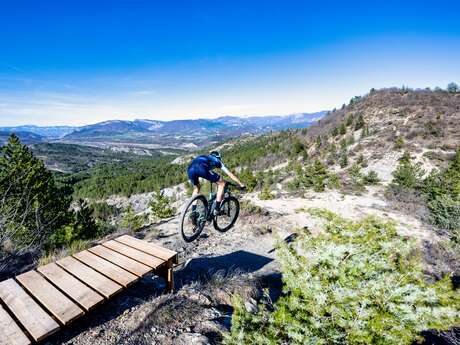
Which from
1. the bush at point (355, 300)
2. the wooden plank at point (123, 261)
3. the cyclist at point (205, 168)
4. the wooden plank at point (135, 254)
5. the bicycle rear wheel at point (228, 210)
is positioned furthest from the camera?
the bicycle rear wheel at point (228, 210)

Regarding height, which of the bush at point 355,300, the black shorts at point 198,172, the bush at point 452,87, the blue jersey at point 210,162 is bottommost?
the bush at point 355,300

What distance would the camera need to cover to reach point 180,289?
4.70 metres

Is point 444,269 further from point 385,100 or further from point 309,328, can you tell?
point 385,100

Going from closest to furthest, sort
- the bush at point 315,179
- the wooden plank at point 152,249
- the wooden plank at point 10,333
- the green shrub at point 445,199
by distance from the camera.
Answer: the wooden plank at point 10,333 < the wooden plank at point 152,249 < the green shrub at point 445,199 < the bush at point 315,179

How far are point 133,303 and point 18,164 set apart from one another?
77.3 feet

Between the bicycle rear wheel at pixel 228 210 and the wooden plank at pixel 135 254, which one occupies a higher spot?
the wooden plank at pixel 135 254

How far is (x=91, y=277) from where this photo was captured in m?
3.72

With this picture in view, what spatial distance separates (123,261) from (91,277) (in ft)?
1.78

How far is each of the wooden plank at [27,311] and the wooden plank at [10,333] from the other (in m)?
0.06

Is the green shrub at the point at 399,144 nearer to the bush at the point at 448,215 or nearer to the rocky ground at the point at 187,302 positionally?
the bush at the point at 448,215

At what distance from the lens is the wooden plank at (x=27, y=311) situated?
2.75 m

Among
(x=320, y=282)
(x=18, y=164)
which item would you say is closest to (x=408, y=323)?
(x=320, y=282)

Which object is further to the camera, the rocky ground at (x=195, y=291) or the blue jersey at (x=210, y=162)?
the blue jersey at (x=210, y=162)

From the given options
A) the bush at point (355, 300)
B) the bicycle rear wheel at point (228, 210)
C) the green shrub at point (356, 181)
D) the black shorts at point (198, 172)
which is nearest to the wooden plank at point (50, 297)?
the bush at point (355, 300)
